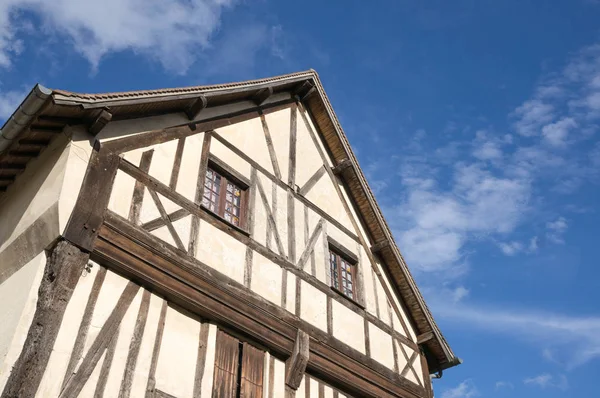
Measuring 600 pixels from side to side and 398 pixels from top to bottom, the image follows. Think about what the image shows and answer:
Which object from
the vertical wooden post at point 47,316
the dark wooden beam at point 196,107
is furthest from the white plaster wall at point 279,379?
the dark wooden beam at point 196,107

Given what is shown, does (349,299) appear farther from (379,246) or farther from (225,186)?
(225,186)

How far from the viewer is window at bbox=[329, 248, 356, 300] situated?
1166 cm

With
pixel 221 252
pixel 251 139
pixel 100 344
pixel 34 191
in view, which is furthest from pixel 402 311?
pixel 34 191

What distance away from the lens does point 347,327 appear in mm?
10992

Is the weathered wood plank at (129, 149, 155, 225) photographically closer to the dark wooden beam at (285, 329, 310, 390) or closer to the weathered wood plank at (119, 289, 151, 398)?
the weathered wood plank at (119, 289, 151, 398)

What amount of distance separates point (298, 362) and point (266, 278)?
138 centimetres

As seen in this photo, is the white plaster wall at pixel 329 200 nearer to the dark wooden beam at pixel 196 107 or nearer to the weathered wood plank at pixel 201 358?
the dark wooden beam at pixel 196 107

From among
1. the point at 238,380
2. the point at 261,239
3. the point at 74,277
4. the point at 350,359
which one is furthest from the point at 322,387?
the point at 74,277

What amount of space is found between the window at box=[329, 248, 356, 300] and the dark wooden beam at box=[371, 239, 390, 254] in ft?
2.57

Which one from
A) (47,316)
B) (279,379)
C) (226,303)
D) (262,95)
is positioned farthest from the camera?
(262,95)

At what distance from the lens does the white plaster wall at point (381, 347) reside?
11375 millimetres

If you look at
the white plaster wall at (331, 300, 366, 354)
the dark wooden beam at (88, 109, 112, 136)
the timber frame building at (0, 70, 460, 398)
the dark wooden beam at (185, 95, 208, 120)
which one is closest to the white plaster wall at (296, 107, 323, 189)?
the timber frame building at (0, 70, 460, 398)

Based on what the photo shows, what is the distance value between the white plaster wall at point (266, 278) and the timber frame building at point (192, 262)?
0.02 metres

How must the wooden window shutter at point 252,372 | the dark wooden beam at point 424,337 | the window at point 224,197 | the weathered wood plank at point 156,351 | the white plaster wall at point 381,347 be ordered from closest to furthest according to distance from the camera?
the weathered wood plank at point 156,351
the wooden window shutter at point 252,372
the window at point 224,197
the white plaster wall at point 381,347
the dark wooden beam at point 424,337
